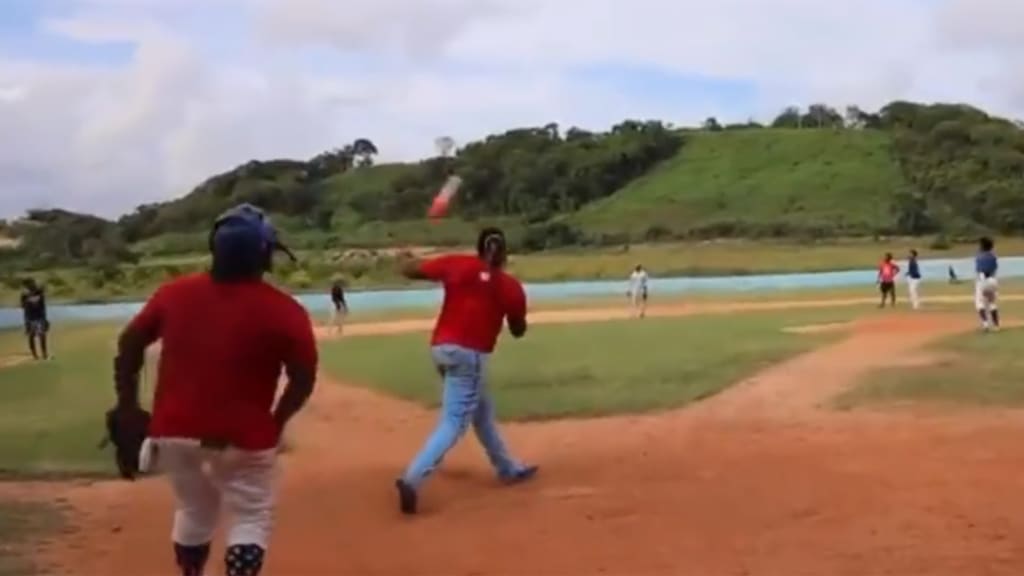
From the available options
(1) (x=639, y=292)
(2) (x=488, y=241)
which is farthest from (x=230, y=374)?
(1) (x=639, y=292)

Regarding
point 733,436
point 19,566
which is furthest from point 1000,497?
point 19,566

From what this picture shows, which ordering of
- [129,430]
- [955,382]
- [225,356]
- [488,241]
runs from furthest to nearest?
[955,382], [488,241], [129,430], [225,356]

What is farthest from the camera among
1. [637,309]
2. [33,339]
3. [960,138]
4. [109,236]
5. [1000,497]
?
[960,138]

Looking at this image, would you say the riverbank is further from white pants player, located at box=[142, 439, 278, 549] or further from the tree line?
white pants player, located at box=[142, 439, 278, 549]

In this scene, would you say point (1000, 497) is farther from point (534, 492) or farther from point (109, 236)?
point (109, 236)

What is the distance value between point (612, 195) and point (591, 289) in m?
54.8

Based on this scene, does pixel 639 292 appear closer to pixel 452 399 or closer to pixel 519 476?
pixel 519 476

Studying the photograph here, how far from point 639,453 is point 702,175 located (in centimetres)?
11115

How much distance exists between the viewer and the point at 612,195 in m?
122

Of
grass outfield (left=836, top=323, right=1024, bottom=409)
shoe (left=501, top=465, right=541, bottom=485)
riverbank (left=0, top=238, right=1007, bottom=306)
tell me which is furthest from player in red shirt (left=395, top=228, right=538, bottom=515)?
riverbank (left=0, top=238, right=1007, bottom=306)

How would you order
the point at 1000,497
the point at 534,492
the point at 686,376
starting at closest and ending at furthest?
the point at 1000,497, the point at 534,492, the point at 686,376

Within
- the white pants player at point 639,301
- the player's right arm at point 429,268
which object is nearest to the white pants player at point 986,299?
the white pants player at point 639,301

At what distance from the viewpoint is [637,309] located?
46.6 m

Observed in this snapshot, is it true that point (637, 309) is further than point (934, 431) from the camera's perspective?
Yes
